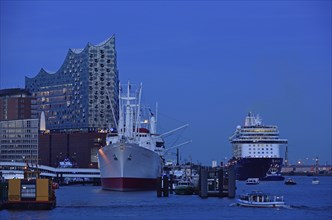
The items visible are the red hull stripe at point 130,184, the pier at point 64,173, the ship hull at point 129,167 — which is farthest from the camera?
the pier at point 64,173

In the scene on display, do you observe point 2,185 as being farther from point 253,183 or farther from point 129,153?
point 253,183

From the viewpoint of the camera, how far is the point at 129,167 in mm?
111312

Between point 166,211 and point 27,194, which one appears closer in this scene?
point 27,194

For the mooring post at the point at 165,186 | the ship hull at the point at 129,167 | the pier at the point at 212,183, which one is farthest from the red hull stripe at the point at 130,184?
the mooring post at the point at 165,186

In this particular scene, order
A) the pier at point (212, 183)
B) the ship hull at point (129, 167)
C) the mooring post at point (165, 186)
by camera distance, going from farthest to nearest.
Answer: the ship hull at point (129, 167) → the mooring post at point (165, 186) → the pier at point (212, 183)

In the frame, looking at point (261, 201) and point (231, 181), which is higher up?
point (231, 181)

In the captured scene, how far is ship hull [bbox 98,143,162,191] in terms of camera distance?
11144cm

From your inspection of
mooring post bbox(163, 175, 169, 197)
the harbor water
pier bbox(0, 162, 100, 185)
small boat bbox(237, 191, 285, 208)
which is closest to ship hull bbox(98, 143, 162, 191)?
mooring post bbox(163, 175, 169, 197)

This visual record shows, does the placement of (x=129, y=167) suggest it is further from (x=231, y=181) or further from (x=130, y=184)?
(x=231, y=181)

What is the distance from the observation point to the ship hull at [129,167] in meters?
111

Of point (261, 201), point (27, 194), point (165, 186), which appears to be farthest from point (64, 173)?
point (27, 194)

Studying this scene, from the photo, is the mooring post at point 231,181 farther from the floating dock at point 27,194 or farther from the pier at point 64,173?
the pier at point 64,173

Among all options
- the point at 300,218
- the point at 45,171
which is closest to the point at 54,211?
the point at 300,218

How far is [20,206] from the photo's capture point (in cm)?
7062
